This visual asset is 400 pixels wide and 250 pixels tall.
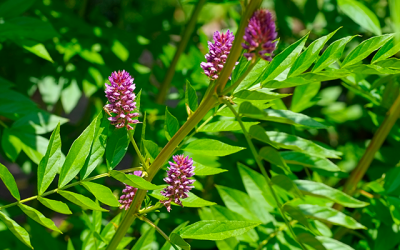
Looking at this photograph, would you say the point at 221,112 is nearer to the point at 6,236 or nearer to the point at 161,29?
the point at 6,236

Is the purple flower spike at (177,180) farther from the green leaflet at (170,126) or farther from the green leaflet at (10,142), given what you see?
the green leaflet at (10,142)

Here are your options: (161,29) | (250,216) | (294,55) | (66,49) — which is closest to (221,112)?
(294,55)

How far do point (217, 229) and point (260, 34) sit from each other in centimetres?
30

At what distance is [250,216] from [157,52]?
2.49ft

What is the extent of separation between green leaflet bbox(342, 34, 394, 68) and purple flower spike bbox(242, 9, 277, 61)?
199 mm

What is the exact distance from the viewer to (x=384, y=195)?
0.86 meters

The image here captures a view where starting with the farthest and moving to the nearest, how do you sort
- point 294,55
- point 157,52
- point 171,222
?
point 157,52
point 171,222
point 294,55

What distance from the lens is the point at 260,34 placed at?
418 millimetres

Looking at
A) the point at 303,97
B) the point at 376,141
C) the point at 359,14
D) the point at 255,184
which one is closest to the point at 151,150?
the point at 255,184

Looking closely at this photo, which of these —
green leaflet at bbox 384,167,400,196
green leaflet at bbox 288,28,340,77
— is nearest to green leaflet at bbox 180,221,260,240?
A: green leaflet at bbox 288,28,340,77

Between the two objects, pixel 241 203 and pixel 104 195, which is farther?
pixel 241 203

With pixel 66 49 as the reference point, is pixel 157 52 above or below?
above

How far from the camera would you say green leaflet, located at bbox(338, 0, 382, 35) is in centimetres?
102

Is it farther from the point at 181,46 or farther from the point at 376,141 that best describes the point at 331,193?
the point at 181,46
